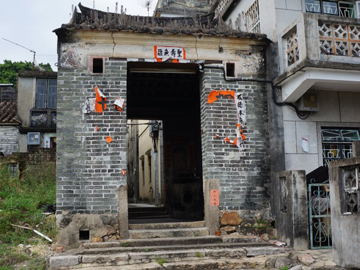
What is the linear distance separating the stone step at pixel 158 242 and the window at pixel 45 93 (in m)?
13.1

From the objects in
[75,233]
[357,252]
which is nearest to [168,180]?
[75,233]

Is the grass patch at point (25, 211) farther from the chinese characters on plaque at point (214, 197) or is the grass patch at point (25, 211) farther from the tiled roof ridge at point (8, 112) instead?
the tiled roof ridge at point (8, 112)

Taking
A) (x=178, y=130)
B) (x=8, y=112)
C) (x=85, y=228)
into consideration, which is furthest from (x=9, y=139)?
(x=85, y=228)

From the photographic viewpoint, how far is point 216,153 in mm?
8445

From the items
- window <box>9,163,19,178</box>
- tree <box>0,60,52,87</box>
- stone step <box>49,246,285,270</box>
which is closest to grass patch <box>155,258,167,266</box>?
stone step <box>49,246,285,270</box>

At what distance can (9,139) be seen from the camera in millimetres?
18500

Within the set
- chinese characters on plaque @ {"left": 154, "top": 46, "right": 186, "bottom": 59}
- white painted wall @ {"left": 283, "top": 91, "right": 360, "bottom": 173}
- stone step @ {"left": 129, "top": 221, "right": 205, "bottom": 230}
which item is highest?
Answer: chinese characters on plaque @ {"left": 154, "top": 46, "right": 186, "bottom": 59}

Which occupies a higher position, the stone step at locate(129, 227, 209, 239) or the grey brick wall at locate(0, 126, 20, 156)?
the grey brick wall at locate(0, 126, 20, 156)

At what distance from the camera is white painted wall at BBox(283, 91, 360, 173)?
863 cm

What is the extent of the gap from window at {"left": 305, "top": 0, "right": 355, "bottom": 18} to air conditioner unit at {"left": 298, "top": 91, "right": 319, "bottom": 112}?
2178mm

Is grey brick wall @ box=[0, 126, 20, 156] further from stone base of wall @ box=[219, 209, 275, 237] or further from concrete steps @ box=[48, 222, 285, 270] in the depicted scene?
stone base of wall @ box=[219, 209, 275, 237]

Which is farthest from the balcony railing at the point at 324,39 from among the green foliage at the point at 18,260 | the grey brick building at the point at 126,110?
the green foliage at the point at 18,260

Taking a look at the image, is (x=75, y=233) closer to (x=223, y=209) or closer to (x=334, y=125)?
(x=223, y=209)

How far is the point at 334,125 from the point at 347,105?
627mm
